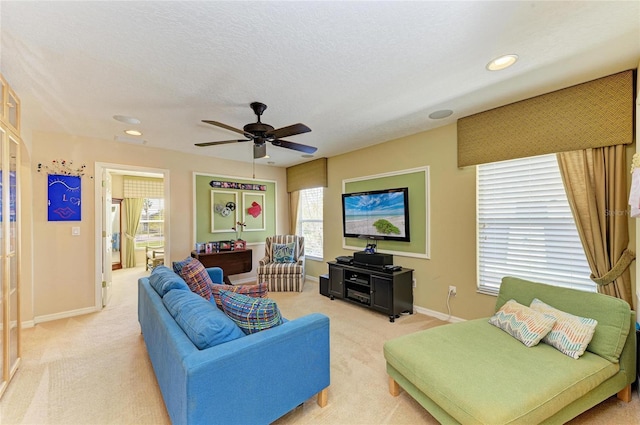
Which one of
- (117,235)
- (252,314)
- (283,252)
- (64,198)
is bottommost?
(283,252)

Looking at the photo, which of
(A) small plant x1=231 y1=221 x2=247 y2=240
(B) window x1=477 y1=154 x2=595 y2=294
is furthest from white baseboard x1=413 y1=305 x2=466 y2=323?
(A) small plant x1=231 y1=221 x2=247 y2=240

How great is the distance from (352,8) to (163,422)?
2.80 meters

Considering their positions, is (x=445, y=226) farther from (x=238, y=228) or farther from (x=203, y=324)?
(x=238, y=228)

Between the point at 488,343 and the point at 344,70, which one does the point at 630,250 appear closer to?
the point at 488,343

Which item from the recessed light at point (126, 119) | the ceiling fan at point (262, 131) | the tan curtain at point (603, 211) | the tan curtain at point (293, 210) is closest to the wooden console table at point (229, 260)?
the tan curtain at point (293, 210)

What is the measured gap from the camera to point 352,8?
4.77 ft

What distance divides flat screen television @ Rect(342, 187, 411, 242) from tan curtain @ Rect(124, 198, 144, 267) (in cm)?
576

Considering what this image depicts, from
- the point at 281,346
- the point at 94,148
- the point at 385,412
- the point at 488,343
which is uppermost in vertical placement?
the point at 94,148

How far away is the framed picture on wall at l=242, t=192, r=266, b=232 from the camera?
5.42 m

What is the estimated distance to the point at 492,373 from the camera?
1585 millimetres

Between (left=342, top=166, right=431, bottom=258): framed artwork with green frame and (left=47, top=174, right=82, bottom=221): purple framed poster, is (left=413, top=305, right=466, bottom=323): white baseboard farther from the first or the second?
(left=47, top=174, right=82, bottom=221): purple framed poster

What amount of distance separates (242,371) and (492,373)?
4.80 feet

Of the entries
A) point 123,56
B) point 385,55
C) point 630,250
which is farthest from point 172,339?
point 630,250

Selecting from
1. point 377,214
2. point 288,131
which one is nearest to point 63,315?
point 288,131
